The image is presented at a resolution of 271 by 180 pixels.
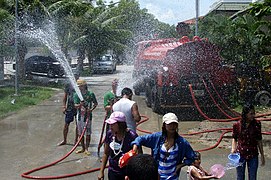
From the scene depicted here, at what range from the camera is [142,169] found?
8.43ft

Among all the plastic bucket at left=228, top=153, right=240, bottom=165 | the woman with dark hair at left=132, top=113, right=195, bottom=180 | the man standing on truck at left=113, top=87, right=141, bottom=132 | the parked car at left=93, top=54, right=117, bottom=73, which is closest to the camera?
the woman with dark hair at left=132, top=113, right=195, bottom=180

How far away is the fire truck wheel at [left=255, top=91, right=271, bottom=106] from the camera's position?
12844 millimetres

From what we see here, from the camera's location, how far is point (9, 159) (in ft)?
26.6

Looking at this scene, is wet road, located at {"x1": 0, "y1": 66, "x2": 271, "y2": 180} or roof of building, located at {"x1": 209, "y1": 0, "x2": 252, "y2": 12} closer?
wet road, located at {"x1": 0, "y1": 66, "x2": 271, "y2": 180}

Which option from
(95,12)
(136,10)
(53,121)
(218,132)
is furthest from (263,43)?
(136,10)

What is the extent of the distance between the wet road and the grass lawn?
513mm

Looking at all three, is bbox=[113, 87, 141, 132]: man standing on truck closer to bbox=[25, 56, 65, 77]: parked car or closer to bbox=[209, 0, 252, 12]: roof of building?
bbox=[25, 56, 65, 77]: parked car

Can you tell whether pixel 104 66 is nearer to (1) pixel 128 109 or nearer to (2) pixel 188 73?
(2) pixel 188 73

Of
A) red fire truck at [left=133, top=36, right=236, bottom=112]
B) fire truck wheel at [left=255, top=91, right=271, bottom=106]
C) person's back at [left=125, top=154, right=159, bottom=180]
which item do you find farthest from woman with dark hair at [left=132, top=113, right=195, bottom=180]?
fire truck wheel at [left=255, top=91, right=271, bottom=106]

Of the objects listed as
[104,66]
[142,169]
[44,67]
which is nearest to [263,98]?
[142,169]

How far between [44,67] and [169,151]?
2352 centimetres

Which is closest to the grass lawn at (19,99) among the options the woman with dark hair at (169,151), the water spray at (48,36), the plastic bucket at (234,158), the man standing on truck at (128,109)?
the water spray at (48,36)

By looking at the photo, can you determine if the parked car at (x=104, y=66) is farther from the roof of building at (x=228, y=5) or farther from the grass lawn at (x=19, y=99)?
the grass lawn at (x=19, y=99)

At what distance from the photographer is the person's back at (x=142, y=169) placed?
2557 mm
